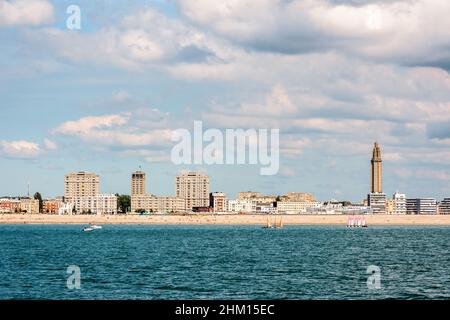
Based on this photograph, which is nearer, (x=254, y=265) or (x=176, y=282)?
(x=176, y=282)

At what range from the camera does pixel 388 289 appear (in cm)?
5838

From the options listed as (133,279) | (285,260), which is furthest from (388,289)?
(285,260)

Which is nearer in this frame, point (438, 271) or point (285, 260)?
point (438, 271)
